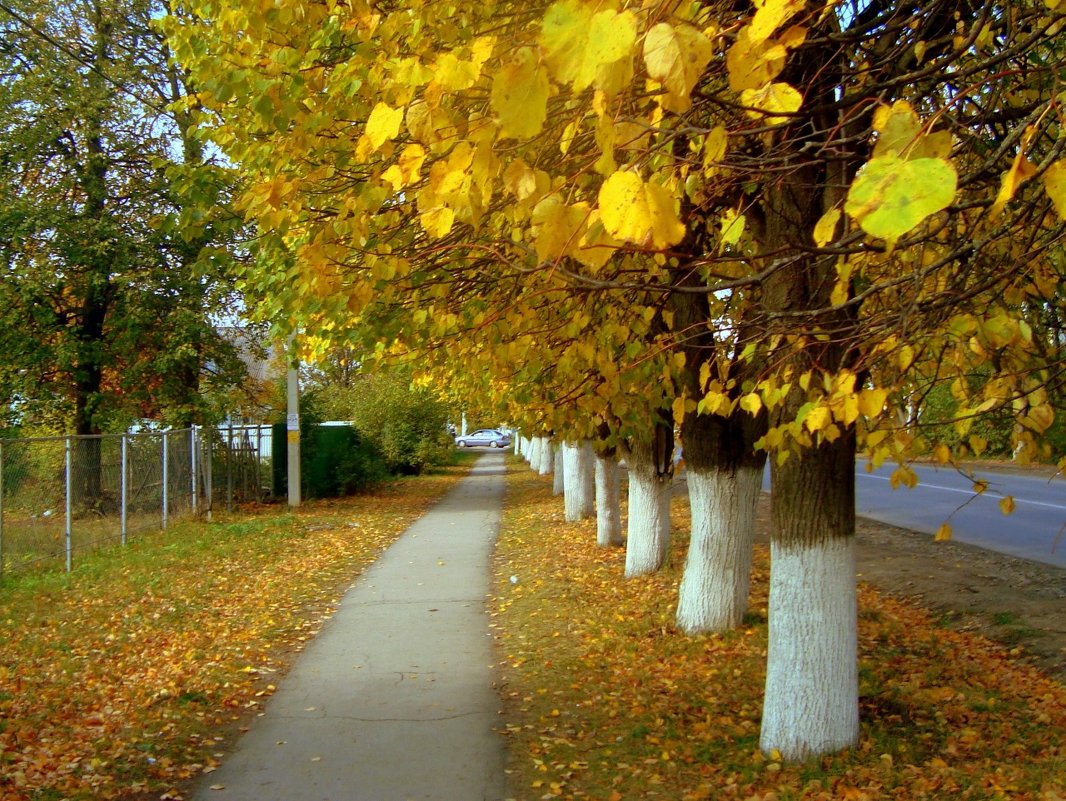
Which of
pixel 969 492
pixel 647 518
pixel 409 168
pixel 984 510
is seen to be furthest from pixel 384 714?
pixel 969 492

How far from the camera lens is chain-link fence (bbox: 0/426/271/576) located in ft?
38.9

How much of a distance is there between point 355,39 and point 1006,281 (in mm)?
4807

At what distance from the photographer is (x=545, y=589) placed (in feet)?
37.9

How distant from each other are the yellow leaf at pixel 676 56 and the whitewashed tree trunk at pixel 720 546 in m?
6.33

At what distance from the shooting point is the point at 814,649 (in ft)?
18.1

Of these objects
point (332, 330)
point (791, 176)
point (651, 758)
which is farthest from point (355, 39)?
point (651, 758)

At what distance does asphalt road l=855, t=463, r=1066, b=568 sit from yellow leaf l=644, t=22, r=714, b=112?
9501 millimetres

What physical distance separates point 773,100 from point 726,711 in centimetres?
449

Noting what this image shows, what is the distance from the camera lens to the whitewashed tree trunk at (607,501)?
14.9 metres

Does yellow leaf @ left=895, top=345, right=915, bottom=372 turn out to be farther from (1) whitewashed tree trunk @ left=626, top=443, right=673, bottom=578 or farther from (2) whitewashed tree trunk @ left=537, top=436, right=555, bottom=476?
(2) whitewashed tree trunk @ left=537, top=436, right=555, bottom=476

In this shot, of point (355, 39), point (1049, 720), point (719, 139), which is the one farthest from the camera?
point (355, 39)

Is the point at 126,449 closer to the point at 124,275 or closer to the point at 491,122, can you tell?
the point at 124,275

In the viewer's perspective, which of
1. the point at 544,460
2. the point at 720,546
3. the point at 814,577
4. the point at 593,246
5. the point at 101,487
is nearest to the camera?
the point at 593,246

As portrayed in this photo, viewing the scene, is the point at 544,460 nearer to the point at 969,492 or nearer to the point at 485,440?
the point at 969,492
